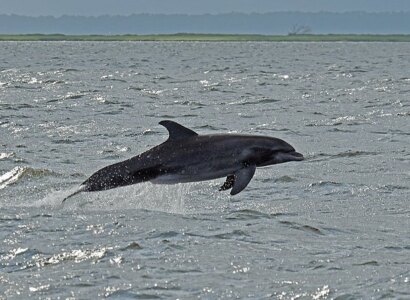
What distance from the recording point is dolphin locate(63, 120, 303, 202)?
16250mm

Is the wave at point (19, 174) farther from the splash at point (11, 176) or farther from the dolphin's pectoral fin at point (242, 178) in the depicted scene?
the dolphin's pectoral fin at point (242, 178)

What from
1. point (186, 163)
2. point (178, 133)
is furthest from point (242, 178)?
point (178, 133)

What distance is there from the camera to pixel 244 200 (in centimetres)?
1866

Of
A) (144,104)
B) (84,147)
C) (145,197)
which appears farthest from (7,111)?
(145,197)

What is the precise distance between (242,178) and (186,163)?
0.86 meters

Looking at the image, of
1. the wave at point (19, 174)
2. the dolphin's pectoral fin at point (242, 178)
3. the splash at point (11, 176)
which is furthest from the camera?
the wave at point (19, 174)

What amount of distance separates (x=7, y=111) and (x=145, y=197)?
64.4 ft

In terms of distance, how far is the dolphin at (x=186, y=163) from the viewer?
16.2m

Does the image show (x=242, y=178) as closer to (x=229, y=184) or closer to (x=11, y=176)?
(x=229, y=184)

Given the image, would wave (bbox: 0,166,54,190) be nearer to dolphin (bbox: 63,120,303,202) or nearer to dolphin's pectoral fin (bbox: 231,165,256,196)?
dolphin (bbox: 63,120,303,202)

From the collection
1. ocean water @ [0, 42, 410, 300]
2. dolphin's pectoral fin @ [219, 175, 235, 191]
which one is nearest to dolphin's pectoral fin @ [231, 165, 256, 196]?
dolphin's pectoral fin @ [219, 175, 235, 191]

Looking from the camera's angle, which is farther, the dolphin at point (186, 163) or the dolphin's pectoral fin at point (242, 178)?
the dolphin at point (186, 163)

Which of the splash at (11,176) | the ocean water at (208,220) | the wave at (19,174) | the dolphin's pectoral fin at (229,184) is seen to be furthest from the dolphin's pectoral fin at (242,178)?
the wave at (19,174)

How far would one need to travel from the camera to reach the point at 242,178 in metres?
16.3
